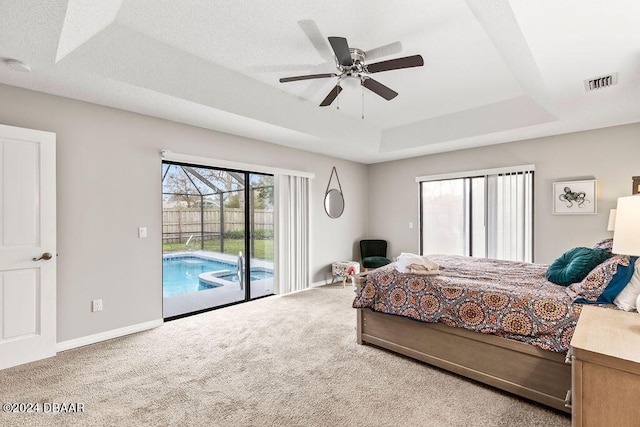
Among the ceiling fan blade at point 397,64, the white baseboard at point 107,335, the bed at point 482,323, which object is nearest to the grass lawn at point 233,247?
the white baseboard at point 107,335

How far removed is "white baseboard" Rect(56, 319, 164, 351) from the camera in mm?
2975

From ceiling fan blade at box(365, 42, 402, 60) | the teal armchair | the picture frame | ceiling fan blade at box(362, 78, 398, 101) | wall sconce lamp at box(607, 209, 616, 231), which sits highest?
ceiling fan blade at box(365, 42, 402, 60)

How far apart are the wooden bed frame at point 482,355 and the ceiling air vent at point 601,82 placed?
2407 mm

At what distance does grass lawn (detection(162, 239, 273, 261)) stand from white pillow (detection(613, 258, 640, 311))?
4005mm

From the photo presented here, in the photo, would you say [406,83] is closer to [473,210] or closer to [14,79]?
[473,210]

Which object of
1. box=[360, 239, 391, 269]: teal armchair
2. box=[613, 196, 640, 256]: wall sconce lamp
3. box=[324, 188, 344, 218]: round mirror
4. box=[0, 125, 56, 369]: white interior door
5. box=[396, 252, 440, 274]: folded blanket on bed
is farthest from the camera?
box=[360, 239, 391, 269]: teal armchair

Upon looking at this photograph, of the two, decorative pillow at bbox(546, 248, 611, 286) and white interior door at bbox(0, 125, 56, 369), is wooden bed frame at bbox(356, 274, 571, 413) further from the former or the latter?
white interior door at bbox(0, 125, 56, 369)

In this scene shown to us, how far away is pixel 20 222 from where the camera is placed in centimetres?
267

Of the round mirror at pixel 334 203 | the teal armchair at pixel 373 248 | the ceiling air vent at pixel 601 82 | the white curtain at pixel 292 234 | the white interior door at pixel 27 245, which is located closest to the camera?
the white interior door at pixel 27 245

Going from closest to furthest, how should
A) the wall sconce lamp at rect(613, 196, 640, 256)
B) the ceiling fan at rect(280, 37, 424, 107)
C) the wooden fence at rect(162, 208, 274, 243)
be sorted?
1. the wall sconce lamp at rect(613, 196, 640, 256)
2. the ceiling fan at rect(280, 37, 424, 107)
3. the wooden fence at rect(162, 208, 274, 243)

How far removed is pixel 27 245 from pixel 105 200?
746 millimetres

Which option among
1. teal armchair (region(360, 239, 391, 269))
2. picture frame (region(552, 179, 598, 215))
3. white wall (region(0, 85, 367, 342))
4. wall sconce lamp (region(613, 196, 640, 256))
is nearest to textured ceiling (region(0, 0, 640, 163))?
white wall (region(0, 85, 367, 342))

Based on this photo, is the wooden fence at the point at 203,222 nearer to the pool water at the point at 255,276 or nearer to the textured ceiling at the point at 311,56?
the pool water at the point at 255,276

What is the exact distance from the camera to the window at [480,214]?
4633 millimetres
